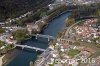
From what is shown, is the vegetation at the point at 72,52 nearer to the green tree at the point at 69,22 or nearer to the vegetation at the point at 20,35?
the vegetation at the point at 20,35

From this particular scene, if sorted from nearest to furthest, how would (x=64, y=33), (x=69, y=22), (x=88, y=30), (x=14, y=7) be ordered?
(x=64, y=33) < (x=88, y=30) < (x=69, y=22) < (x=14, y=7)

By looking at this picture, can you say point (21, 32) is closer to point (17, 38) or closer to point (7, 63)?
point (17, 38)

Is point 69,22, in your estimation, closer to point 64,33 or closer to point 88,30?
point 88,30

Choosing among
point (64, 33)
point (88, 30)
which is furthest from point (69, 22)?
point (64, 33)

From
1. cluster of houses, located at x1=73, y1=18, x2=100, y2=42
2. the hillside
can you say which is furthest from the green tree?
the hillside

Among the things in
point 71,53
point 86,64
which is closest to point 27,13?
point 71,53

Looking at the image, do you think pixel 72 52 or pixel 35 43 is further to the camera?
pixel 35 43

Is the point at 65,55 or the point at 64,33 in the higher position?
the point at 64,33

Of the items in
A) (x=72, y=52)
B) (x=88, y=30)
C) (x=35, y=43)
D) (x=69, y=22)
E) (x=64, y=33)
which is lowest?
(x=35, y=43)
